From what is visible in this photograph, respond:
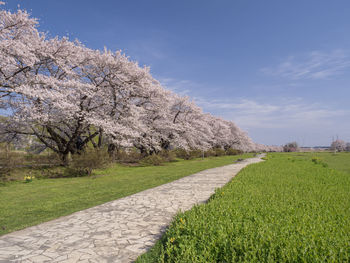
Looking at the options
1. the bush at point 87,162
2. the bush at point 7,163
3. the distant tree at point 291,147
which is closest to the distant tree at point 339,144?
the distant tree at point 291,147

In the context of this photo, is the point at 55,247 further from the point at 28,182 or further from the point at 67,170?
the point at 67,170

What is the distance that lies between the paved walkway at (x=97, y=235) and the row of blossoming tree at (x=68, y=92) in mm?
10130

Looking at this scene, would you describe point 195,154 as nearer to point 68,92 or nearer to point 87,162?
point 87,162

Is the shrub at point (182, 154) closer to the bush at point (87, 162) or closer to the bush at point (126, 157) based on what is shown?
the bush at point (126, 157)

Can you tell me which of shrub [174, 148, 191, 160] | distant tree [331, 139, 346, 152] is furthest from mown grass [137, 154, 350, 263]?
distant tree [331, 139, 346, 152]

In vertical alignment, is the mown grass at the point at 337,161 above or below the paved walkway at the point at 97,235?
below

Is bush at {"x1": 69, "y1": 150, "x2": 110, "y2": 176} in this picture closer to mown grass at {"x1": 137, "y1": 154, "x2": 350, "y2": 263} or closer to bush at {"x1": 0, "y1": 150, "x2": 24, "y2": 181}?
bush at {"x1": 0, "y1": 150, "x2": 24, "y2": 181}

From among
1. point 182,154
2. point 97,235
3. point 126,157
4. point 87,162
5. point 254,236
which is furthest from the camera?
point 182,154

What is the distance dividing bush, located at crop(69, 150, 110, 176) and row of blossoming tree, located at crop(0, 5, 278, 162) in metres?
2.09

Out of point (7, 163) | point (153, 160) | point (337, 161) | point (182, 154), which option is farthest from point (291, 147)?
point (7, 163)

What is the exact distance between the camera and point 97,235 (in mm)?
4812

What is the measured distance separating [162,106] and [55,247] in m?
21.4

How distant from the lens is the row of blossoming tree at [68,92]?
13.8 metres

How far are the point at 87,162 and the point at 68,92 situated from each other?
5521 millimetres
